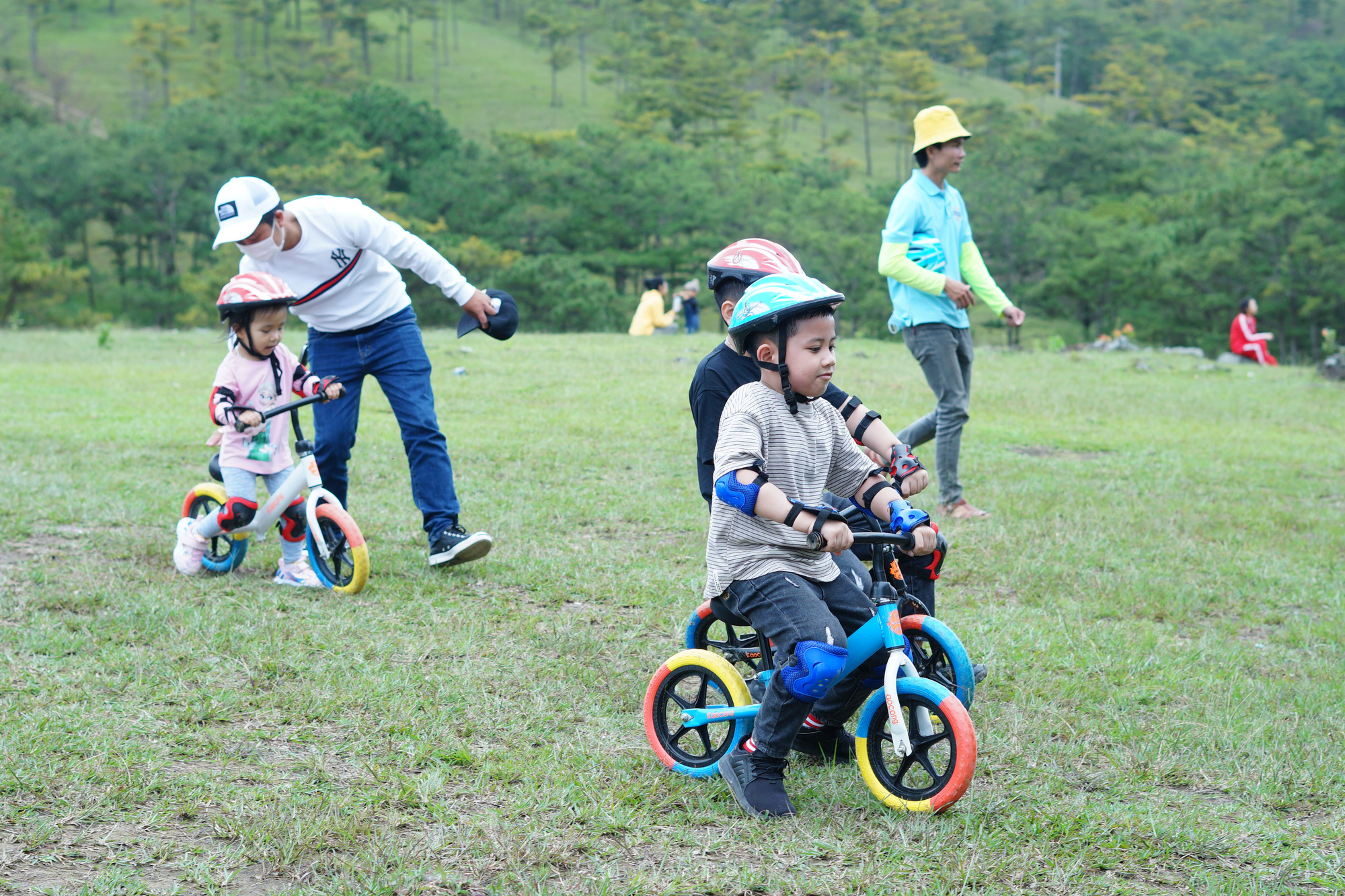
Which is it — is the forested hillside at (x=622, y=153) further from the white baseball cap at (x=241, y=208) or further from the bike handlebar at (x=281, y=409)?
the bike handlebar at (x=281, y=409)

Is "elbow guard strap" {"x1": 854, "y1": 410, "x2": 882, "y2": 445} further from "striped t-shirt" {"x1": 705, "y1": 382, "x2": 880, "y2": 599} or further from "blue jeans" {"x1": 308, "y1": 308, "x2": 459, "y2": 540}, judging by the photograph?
"blue jeans" {"x1": 308, "y1": 308, "x2": 459, "y2": 540}

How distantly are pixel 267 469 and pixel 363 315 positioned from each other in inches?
33.1

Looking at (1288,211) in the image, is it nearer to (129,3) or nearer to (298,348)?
(298,348)

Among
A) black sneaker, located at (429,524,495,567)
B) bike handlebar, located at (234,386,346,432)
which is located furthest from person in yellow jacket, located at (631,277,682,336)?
bike handlebar, located at (234,386,346,432)

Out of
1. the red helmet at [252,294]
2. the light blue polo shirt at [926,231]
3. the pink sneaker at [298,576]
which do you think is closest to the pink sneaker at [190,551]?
the pink sneaker at [298,576]

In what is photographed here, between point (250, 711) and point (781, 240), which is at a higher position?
point (781, 240)

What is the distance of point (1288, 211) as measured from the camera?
35.8 meters

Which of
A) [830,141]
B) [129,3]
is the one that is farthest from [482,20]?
[830,141]

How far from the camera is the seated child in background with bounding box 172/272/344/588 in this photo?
16.3ft

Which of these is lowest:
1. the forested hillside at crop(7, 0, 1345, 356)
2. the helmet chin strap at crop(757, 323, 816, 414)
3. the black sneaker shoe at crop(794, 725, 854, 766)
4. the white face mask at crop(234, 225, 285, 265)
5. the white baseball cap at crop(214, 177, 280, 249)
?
the black sneaker shoe at crop(794, 725, 854, 766)

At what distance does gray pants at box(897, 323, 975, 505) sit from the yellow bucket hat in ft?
3.21

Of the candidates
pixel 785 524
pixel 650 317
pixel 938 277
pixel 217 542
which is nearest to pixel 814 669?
pixel 785 524

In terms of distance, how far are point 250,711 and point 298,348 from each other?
13.3 metres

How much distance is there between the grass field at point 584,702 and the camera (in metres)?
2.82
